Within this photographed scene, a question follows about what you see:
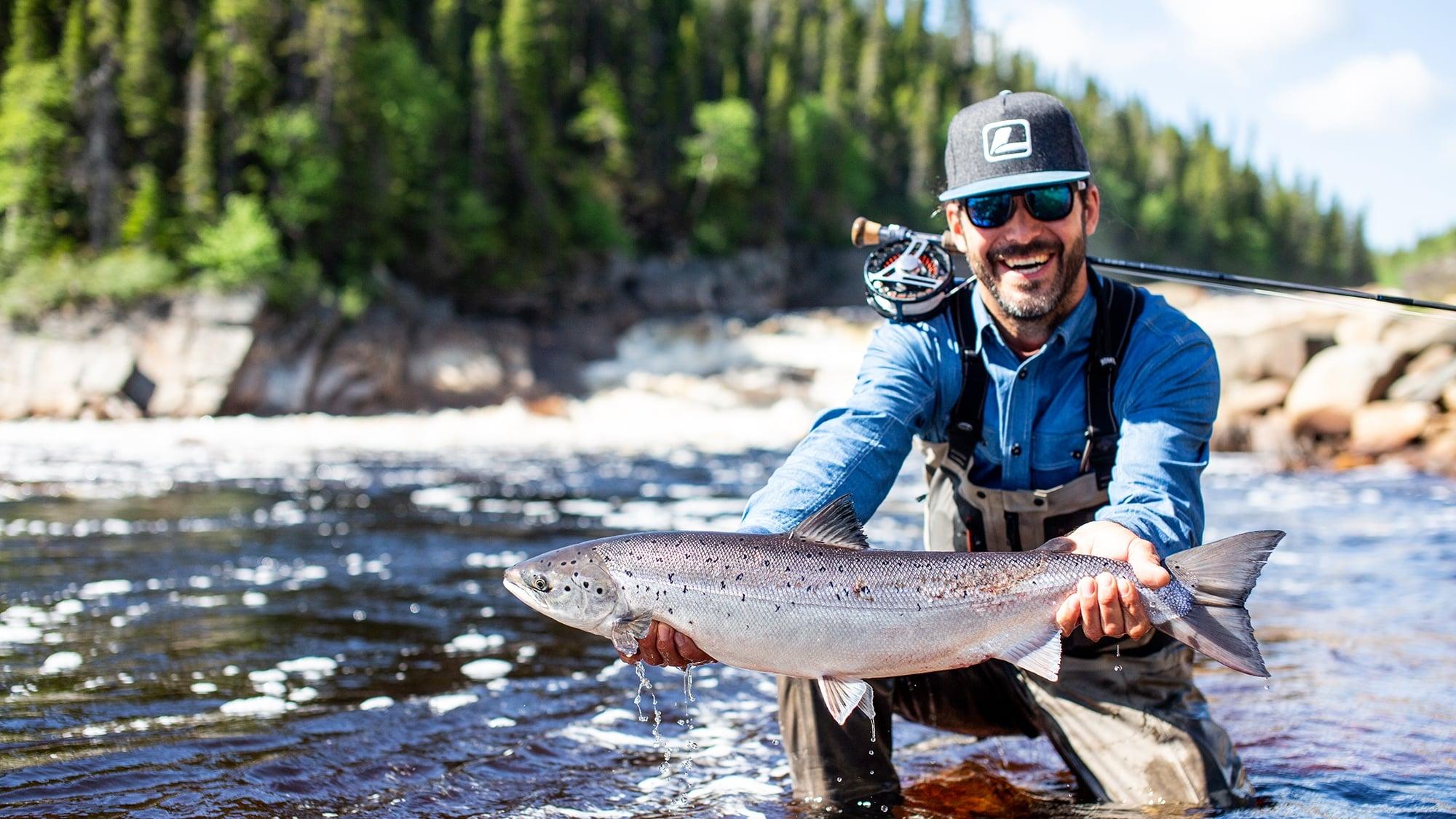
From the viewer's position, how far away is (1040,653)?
3586mm

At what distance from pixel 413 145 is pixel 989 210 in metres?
51.3

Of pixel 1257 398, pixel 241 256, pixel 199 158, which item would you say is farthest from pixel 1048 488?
pixel 199 158

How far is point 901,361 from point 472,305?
4969 cm

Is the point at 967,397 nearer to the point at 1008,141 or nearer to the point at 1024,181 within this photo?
the point at 1024,181

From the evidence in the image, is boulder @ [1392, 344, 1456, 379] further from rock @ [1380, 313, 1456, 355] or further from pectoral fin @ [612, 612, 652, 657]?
pectoral fin @ [612, 612, 652, 657]

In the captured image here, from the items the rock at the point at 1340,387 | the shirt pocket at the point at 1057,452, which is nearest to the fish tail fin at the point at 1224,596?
the shirt pocket at the point at 1057,452

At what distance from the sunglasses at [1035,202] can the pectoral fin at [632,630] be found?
196 cm

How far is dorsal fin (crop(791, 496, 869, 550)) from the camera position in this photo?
12.2ft

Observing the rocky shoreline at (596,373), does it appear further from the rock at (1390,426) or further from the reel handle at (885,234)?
the reel handle at (885,234)

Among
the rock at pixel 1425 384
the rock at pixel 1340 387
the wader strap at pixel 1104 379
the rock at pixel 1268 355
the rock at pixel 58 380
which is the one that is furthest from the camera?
the rock at pixel 58 380

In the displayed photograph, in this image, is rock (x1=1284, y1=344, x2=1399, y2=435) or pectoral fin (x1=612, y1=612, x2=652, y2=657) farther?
rock (x1=1284, y1=344, x2=1399, y2=435)

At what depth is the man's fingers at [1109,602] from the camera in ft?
11.3

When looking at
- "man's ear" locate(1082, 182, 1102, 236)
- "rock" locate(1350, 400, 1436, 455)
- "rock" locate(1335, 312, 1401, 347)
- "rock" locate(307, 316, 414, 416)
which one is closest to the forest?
"man's ear" locate(1082, 182, 1102, 236)

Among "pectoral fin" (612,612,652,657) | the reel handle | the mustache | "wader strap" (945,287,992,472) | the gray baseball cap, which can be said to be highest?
the gray baseball cap
